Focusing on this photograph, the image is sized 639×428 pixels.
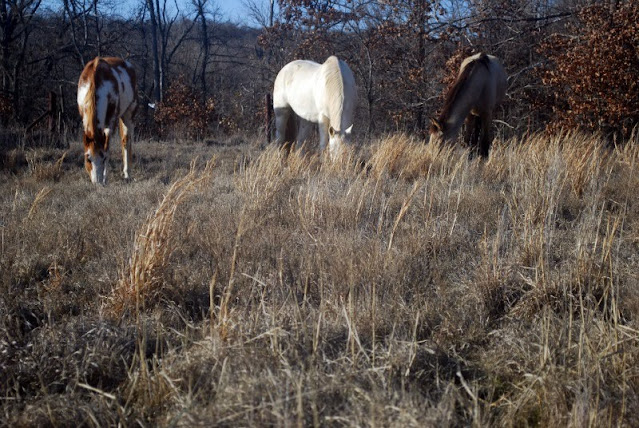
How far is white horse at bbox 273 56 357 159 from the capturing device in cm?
674

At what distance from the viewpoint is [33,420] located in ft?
5.62

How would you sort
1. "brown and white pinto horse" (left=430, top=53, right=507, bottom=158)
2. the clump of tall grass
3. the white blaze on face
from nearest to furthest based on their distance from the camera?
1. the clump of tall grass
2. the white blaze on face
3. "brown and white pinto horse" (left=430, top=53, right=507, bottom=158)

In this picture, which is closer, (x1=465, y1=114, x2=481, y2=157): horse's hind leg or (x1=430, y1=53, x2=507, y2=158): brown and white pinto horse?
(x1=430, y1=53, x2=507, y2=158): brown and white pinto horse

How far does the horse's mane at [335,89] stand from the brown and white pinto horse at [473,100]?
1.42 metres

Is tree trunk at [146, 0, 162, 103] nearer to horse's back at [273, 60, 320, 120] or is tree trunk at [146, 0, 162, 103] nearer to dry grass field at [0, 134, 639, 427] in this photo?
horse's back at [273, 60, 320, 120]

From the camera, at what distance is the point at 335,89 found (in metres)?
6.83

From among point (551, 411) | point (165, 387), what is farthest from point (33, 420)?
point (551, 411)

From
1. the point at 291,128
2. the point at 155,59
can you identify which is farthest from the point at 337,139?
the point at 155,59

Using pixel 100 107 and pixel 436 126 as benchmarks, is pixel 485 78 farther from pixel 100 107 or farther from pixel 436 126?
pixel 100 107

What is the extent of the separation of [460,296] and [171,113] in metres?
16.6

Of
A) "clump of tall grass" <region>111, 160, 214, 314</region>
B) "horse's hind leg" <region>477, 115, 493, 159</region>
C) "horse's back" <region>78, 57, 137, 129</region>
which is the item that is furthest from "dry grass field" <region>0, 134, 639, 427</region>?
"horse's hind leg" <region>477, 115, 493, 159</region>

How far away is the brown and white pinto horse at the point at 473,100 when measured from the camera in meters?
7.44

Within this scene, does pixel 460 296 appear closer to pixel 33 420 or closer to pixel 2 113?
pixel 33 420

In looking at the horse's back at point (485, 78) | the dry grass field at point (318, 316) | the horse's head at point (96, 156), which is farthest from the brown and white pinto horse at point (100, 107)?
the horse's back at point (485, 78)
